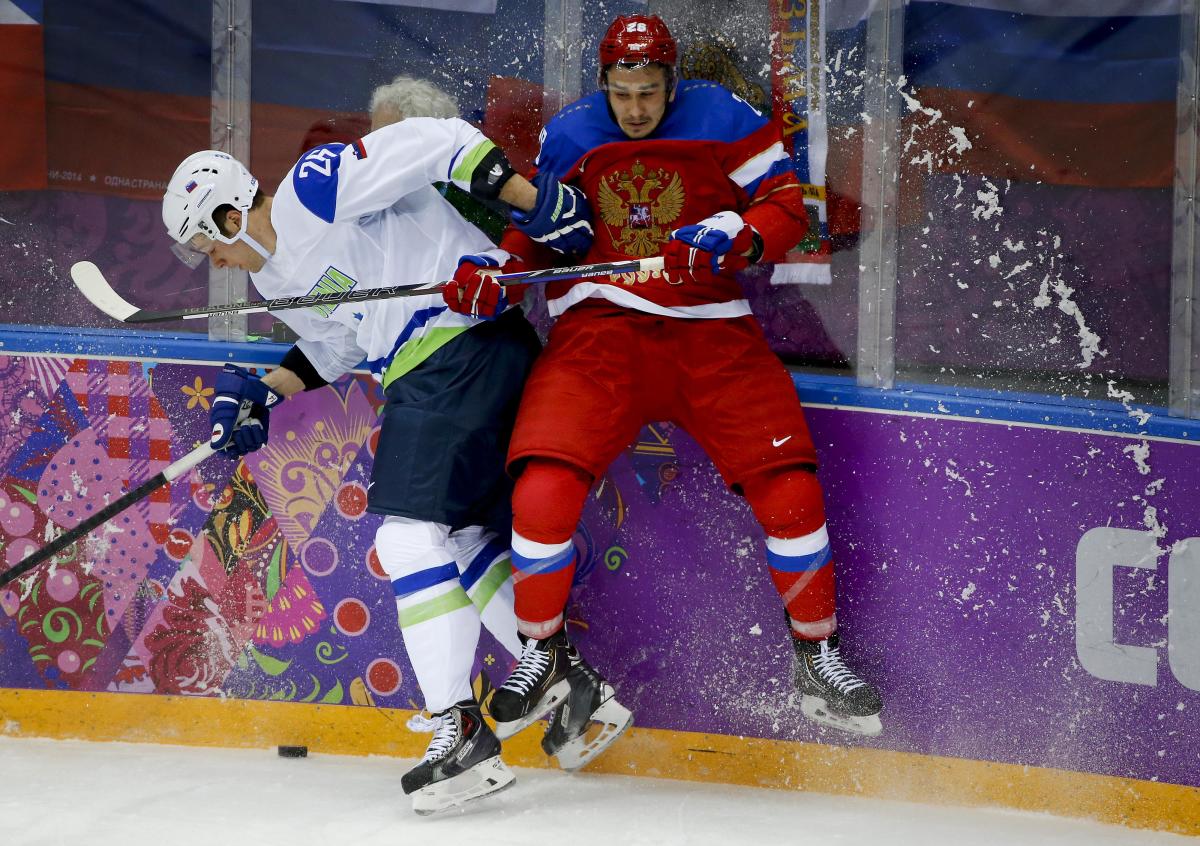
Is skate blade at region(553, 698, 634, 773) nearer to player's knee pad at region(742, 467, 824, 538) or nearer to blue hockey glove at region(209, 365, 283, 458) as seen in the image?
player's knee pad at region(742, 467, 824, 538)

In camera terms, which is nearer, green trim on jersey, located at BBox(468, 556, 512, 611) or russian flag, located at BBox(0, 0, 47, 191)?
green trim on jersey, located at BBox(468, 556, 512, 611)

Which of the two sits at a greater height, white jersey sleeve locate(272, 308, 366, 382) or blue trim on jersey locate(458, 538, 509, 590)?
white jersey sleeve locate(272, 308, 366, 382)

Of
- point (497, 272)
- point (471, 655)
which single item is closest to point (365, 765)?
point (471, 655)

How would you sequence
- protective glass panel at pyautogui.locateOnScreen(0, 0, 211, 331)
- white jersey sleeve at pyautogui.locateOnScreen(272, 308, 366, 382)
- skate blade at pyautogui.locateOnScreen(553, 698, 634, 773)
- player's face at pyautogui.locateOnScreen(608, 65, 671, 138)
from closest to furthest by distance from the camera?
player's face at pyautogui.locateOnScreen(608, 65, 671, 138)
skate blade at pyautogui.locateOnScreen(553, 698, 634, 773)
white jersey sleeve at pyautogui.locateOnScreen(272, 308, 366, 382)
protective glass panel at pyautogui.locateOnScreen(0, 0, 211, 331)

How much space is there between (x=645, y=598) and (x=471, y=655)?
1.39 ft

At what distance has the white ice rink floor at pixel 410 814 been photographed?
8.34ft

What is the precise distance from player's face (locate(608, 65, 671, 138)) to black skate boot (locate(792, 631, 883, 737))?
103 cm

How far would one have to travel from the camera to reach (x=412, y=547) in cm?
260

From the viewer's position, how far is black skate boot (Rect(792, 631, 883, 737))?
2557 millimetres

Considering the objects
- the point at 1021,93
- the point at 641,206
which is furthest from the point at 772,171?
the point at 1021,93

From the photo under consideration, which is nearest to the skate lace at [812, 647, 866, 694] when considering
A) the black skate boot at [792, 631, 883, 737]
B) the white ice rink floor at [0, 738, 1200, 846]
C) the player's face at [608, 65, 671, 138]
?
the black skate boot at [792, 631, 883, 737]

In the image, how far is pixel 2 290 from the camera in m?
3.15

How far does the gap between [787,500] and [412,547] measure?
72cm

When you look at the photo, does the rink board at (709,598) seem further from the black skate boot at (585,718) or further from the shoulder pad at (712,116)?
the shoulder pad at (712,116)
